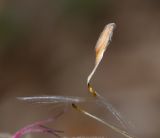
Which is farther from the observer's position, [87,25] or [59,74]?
[87,25]

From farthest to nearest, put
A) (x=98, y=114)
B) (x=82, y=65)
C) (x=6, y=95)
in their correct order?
(x=82, y=65) < (x=6, y=95) < (x=98, y=114)

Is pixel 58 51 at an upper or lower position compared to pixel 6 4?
lower

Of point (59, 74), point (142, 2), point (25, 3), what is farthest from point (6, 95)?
point (142, 2)

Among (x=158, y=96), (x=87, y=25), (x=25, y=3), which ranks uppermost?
(x=25, y=3)

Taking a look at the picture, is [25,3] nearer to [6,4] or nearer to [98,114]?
[6,4]

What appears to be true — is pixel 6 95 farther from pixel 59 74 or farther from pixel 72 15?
pixel 72 15

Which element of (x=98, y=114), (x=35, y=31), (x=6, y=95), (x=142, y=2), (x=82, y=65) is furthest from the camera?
(x=142, y=2)

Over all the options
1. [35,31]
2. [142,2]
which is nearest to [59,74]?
[35,31]
